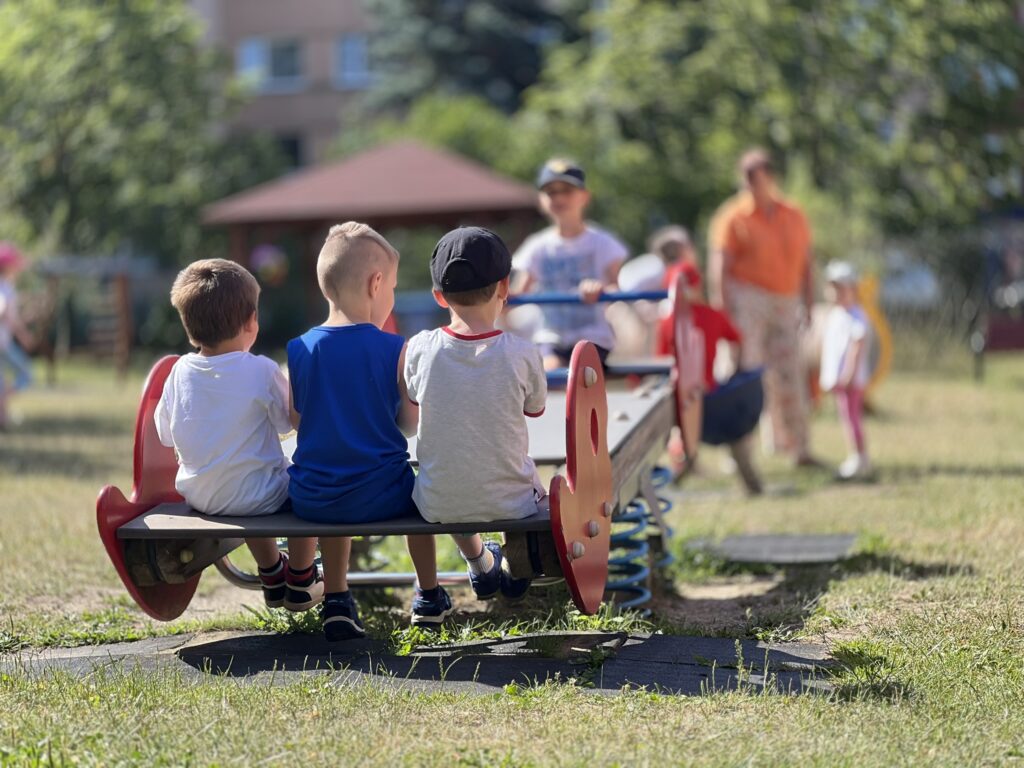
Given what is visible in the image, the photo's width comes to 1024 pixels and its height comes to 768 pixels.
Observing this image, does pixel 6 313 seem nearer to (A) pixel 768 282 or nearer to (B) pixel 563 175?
(A) pixel 768 282

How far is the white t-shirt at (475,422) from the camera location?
5004 millimetres

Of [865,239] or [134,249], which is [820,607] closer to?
[865,239]

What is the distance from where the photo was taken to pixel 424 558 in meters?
5.43

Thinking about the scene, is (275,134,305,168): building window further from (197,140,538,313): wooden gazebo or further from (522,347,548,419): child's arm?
(522,347,548,419): child's arm

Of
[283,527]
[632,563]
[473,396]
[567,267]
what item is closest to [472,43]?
[567,267]

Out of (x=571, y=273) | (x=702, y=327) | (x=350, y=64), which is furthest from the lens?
(x=350, y=64)

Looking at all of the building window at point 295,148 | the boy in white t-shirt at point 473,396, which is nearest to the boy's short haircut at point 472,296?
the boy in white t-shirt at point 473,396

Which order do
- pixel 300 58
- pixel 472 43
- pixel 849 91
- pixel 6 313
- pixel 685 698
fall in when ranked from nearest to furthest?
pixel 685 698, pixel 6 313, pixel 849 91, pixel 472 43, pixel 300 58

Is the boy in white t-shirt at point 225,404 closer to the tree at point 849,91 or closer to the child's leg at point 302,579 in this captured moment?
the child's leg at point 302,579

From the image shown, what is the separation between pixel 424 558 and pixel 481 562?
→ 193mm

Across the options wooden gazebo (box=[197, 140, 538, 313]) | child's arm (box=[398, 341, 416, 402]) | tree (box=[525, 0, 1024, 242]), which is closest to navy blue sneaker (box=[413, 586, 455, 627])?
child's arm (box=[398, 341, 416, 402])

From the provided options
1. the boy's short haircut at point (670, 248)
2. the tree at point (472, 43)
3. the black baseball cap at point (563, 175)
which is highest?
the tree at point (472, 43)

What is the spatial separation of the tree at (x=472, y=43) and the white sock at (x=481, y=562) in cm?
3302

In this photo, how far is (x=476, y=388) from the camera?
5.05 m
